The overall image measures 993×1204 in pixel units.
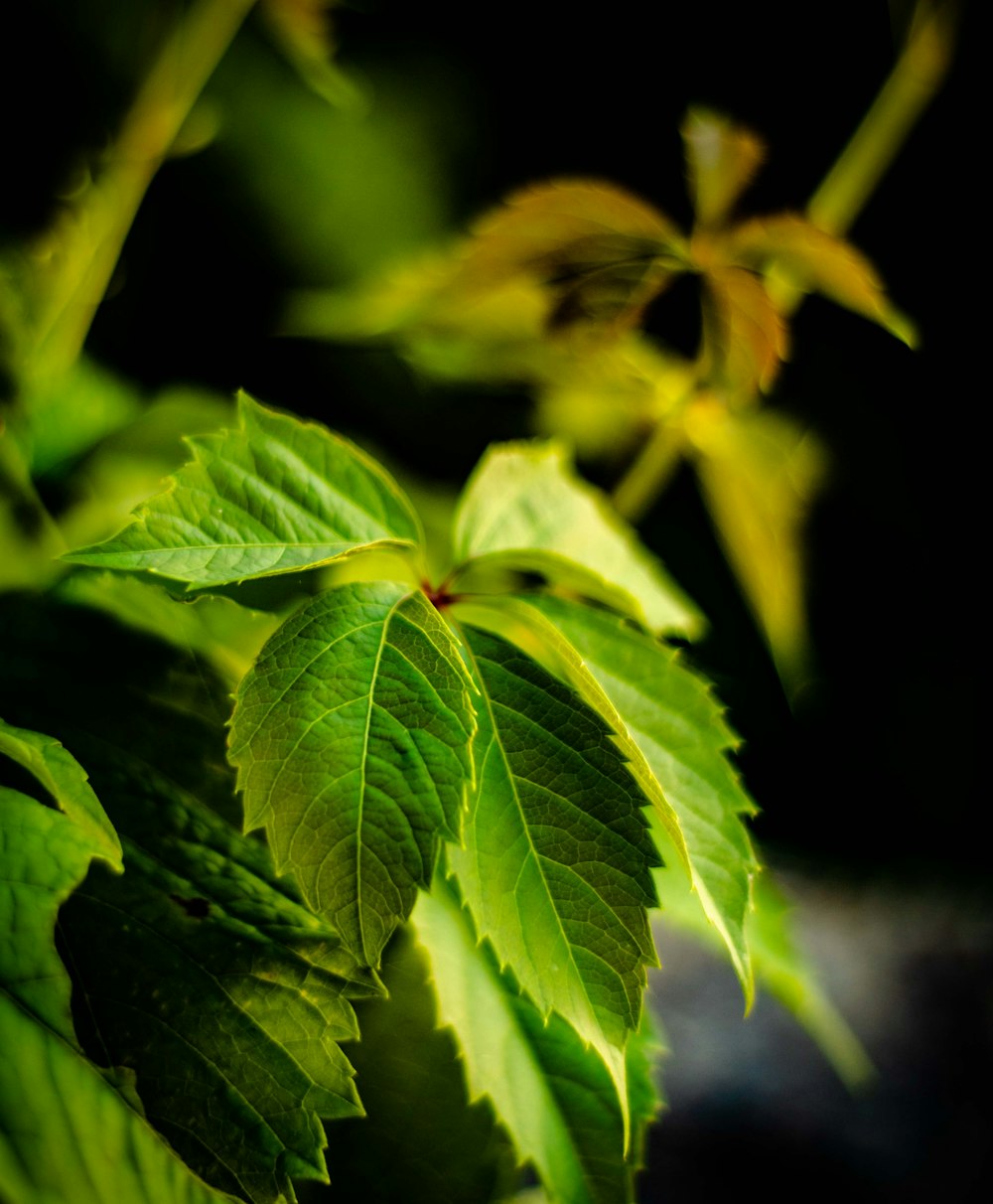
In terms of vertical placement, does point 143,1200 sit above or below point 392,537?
below

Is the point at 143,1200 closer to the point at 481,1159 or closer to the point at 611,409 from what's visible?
the point at 481,1159

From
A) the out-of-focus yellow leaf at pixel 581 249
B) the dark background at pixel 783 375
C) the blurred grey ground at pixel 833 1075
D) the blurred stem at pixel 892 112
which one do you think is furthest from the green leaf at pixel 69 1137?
the blurred grey ground at pixel 833 1075

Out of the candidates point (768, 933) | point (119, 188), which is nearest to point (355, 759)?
point (768, 933)

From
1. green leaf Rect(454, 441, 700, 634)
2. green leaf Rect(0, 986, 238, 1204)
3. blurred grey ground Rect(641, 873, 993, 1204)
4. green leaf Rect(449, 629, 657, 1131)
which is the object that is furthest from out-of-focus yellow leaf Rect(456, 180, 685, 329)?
blurred grey ground Rect(641, 873, 993, 1204)

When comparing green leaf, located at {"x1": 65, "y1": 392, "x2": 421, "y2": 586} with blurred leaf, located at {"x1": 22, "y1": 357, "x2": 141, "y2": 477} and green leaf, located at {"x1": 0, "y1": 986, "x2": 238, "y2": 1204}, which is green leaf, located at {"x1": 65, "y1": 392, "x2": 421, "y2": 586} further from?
blurred leaf, located at {"x1": 22, "y1": 357, "x2": 141, "y2": 477}

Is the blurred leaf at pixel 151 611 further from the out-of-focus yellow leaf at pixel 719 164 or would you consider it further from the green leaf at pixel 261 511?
the out-of-focus yellow leaf at pixel 719 164

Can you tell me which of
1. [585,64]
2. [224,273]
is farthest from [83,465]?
[585,64]
